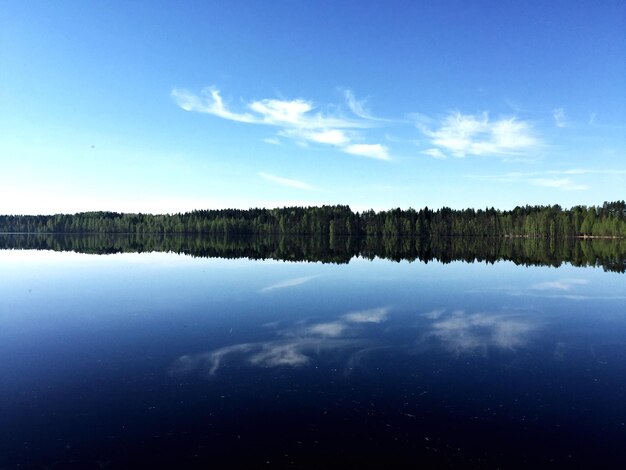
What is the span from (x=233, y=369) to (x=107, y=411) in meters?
4.79

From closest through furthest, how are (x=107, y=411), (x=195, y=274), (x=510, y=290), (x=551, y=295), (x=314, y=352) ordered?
(x=107, y=411), (x=314, y=352), (x=551, y=295), (x=510, y=290), (x=195, y=274)

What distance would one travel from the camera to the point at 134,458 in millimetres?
10266

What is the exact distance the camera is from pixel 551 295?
36.0 meters

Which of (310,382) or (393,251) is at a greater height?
(393,251)

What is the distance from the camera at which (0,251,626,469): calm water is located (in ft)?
35.0

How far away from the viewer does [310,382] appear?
590 inches

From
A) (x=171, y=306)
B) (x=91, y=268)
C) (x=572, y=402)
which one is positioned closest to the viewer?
(x=572, y=402)

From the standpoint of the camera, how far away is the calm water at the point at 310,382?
10.7 m

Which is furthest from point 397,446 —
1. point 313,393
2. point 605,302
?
point 605,302

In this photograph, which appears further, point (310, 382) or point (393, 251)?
point (393, 251)

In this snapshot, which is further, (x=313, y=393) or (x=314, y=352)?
(x=314, y=352)

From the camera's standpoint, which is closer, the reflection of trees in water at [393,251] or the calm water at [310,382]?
the calm water at [310,382]

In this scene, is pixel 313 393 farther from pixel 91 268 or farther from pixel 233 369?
pixel 91 268

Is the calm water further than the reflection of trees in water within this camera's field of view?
No
